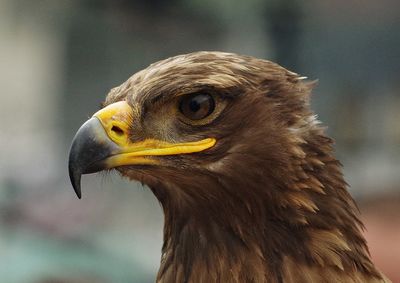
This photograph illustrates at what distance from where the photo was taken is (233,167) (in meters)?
1.76

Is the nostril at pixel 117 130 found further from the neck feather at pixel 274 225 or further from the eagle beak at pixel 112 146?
the neck feather at pixel 274 225

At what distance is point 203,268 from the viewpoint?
1.78 m

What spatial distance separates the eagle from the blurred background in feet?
13.0

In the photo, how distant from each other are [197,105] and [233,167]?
0.54ft

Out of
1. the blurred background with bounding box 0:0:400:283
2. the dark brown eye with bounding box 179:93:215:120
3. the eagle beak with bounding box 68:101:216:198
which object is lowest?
the blurred background with bounding box 0:0:400:283

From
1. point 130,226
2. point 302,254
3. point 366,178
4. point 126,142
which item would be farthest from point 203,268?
point 366,178

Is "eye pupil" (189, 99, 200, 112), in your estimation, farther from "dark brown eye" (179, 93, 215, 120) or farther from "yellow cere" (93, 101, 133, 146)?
"yellow cere" (93, 101, 133, 146)

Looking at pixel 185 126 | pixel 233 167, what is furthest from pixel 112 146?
pixel 233 167

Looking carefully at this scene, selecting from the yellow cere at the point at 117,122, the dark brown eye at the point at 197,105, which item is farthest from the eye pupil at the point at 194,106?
the yellow cere at the point at 117,122

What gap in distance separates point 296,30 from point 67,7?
1.90 meters

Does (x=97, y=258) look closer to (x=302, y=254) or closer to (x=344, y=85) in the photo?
(x=344, y=85)

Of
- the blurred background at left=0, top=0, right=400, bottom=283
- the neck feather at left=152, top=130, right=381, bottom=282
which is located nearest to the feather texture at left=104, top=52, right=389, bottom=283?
the neck feather at left=152, top=130, right=381, bottom=282

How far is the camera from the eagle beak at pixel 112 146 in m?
1.69

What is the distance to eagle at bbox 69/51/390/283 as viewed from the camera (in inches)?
67.9
